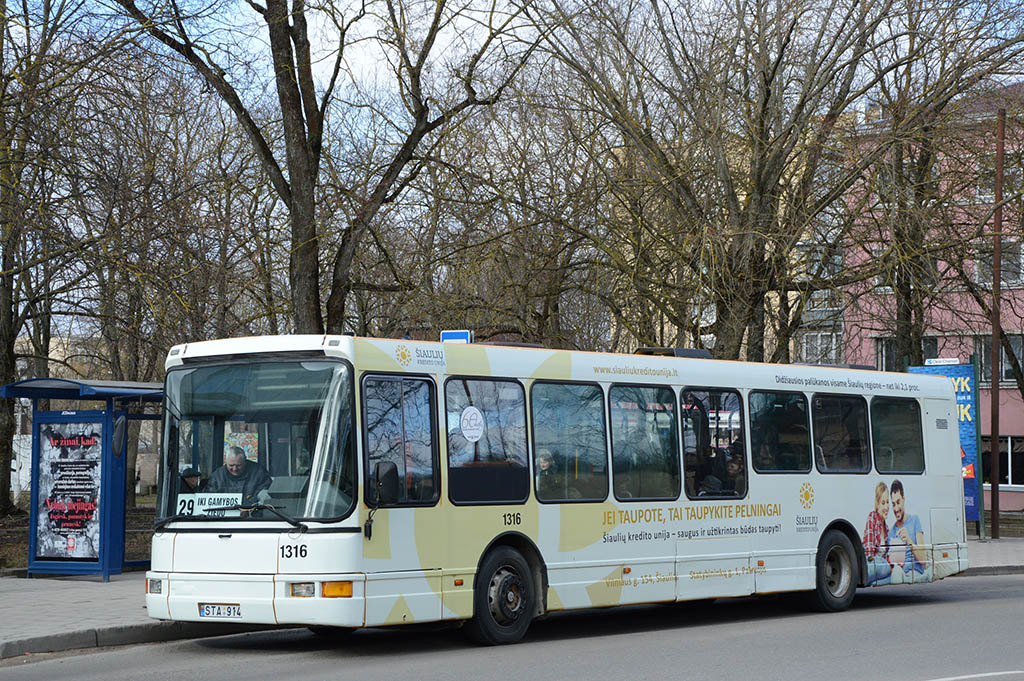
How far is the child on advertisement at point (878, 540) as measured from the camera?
16.5m

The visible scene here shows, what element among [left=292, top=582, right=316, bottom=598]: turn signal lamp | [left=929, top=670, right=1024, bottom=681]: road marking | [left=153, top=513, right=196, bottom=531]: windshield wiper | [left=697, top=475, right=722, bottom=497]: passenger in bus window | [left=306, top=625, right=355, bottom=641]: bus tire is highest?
[left=697, top=475, right=722, bottom=497]: passenger in bus window

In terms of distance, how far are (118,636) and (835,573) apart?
8547 mm

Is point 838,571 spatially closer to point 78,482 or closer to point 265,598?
point 265,598

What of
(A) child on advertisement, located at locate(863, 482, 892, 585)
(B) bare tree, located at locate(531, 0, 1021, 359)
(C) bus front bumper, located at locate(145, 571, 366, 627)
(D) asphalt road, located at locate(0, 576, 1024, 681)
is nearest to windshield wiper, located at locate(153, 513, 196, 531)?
(C) bus front bumper, located at locate(145, 571, 366, 627)

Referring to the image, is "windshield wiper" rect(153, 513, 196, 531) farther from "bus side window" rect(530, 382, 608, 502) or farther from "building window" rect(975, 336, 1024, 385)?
"building window" rect(975, 336, 1024, 385)

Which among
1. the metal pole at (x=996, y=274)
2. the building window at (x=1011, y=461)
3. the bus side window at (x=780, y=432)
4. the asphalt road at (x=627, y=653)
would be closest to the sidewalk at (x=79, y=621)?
the asphalt road at (x=627, y=653)

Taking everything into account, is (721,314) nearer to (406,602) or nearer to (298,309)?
(298,309)

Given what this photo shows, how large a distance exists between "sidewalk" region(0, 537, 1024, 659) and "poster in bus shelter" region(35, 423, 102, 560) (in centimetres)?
46

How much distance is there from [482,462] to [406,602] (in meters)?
1.57

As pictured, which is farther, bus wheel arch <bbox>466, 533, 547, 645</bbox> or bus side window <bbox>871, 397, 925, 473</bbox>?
bus side window <bbox>871, 397, 925, 473</bbox>

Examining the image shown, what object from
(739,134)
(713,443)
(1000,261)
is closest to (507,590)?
(713,443)

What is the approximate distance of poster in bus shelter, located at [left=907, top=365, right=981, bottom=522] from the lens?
90.6ft

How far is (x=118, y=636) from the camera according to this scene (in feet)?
39.7

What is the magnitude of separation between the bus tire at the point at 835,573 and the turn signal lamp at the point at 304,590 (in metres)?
7.26
